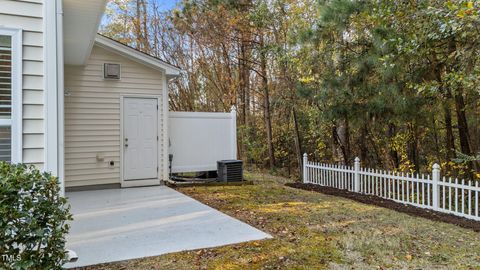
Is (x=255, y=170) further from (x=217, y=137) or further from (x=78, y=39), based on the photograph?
(x=78, y=39)

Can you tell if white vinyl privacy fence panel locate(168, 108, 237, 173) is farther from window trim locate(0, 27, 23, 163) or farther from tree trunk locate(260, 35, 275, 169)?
window trim locate(0, 27, 23, 163)

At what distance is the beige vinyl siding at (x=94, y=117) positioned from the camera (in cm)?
676

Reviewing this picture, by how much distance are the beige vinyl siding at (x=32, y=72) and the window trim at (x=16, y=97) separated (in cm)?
3

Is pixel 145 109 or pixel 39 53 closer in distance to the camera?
pixel 39 53

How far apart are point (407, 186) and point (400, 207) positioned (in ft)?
1.64

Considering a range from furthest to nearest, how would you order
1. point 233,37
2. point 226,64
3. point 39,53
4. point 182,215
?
point 226,64 → point 233,37 → point 182,215 → point 39,53

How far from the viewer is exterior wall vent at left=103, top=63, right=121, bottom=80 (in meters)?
6.97

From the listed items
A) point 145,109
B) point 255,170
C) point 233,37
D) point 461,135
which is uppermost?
point 233,37

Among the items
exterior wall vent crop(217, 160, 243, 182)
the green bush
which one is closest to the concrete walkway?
the green bush

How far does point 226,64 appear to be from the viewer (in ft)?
41.0

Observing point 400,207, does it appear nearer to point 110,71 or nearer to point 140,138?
point 140,138

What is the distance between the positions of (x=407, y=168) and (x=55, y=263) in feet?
27.7

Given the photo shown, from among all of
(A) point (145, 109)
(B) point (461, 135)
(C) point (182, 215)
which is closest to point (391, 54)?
(B) point (461, 135)

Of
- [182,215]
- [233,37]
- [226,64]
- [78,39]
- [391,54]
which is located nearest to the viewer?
[182,215]
